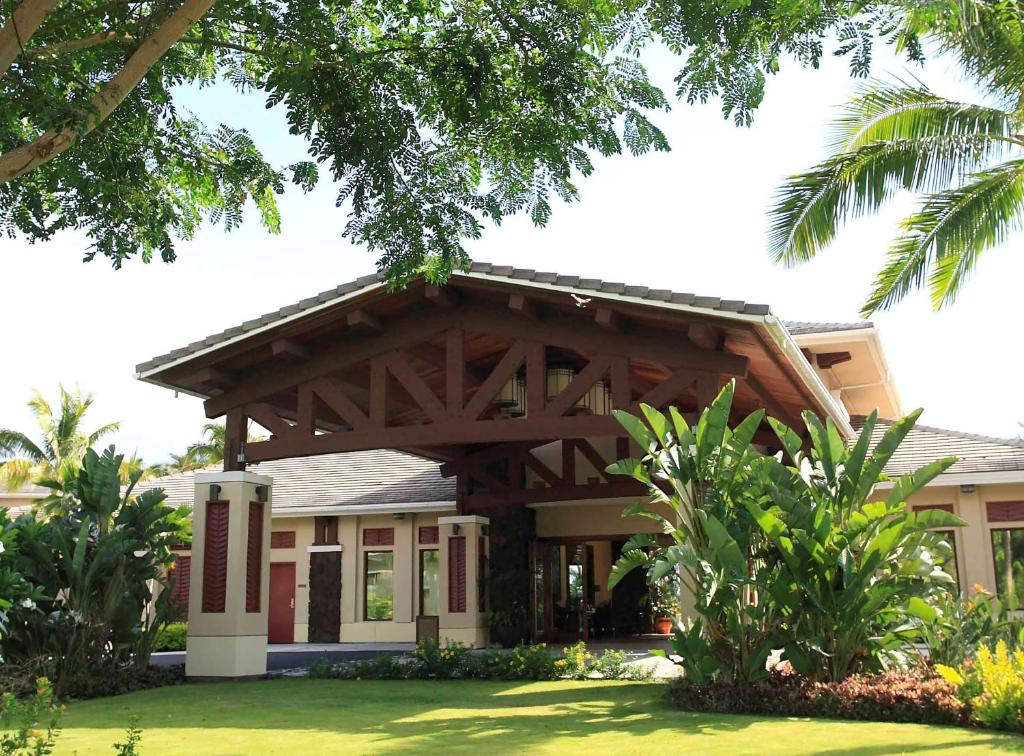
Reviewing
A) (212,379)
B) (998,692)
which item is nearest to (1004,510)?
(998,692)

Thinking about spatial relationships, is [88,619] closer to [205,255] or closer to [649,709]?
[205,255]

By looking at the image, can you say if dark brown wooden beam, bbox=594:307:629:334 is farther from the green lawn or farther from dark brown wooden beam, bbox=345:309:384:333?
the green lawn

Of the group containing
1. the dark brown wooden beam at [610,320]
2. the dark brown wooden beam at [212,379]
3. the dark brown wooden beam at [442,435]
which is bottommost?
the dark brown wooden beam at [442,435]

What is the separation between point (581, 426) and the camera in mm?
12648

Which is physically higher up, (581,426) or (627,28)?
(627,28)

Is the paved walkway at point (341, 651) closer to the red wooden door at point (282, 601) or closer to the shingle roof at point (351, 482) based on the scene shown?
the red wooden door at point (282, 601)

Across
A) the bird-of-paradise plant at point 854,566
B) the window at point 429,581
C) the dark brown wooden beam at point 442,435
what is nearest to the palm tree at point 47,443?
the window at point 429,581

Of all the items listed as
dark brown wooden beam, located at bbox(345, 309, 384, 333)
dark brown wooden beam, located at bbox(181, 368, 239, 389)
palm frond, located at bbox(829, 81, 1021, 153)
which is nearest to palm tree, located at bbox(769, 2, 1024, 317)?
palm frond, located at bbox(829, 81, 1021, 153)

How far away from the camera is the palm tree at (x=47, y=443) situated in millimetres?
37750

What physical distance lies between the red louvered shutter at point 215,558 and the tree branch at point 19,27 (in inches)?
375

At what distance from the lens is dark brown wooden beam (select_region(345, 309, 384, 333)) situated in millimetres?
13883

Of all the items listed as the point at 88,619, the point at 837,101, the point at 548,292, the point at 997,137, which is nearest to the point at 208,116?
the point at 548,292

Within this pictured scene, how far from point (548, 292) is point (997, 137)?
562 centimetres

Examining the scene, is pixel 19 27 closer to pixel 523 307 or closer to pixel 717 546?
pixel 717 546
